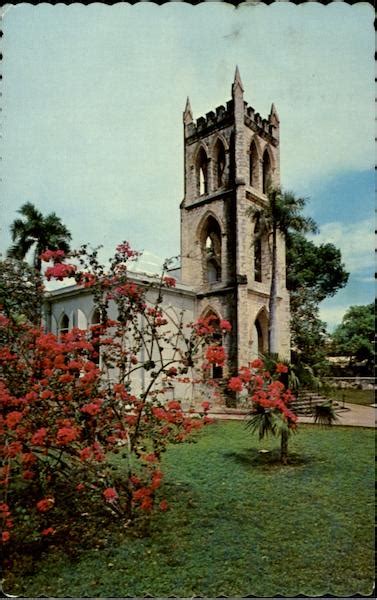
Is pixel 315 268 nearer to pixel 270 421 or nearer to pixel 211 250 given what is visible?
pixel 211 250

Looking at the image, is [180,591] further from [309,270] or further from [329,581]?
[309,270]

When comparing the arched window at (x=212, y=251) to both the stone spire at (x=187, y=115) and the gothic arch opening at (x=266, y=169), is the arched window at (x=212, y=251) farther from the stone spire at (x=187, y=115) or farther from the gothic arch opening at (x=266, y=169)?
the stone spire at (x=187, y=115)

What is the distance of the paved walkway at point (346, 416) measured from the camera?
14000 mm

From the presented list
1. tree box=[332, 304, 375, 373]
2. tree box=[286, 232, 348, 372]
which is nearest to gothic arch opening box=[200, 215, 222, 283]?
tree box=[286, 232, 348, 372]

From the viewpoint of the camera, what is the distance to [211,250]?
23422 millimetres

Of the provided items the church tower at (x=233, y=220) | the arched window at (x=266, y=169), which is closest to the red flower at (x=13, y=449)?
the church tower at (x=233, y=220)

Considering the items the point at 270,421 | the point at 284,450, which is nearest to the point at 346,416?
the point at 284,450

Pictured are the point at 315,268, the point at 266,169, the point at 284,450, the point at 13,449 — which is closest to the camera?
the point at 13,449

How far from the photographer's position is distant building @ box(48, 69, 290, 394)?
19484 mm

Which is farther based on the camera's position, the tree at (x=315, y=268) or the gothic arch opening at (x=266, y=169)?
the tree at (x=315, y=268)

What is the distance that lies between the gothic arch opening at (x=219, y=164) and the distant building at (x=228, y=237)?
0.05m

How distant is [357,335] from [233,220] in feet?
Result: 96.8

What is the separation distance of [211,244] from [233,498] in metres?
18.3

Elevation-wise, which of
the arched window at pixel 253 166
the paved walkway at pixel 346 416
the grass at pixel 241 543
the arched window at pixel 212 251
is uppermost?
the arched window at pixel 253 166
